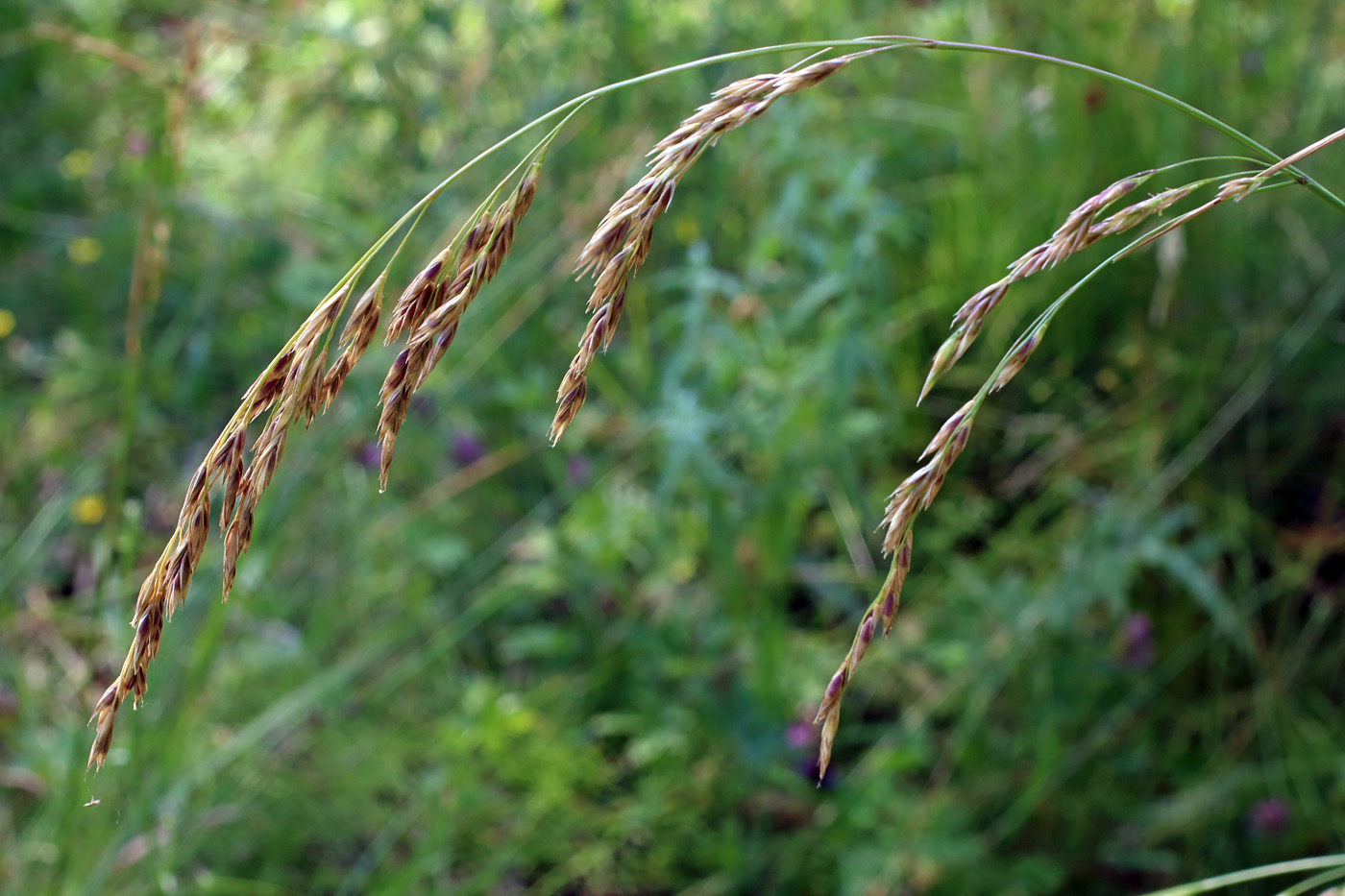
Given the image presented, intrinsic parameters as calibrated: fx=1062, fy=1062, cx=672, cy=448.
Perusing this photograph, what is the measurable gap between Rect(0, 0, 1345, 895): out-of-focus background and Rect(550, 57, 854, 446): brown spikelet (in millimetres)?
1015

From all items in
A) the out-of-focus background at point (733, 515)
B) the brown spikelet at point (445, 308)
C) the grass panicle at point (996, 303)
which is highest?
the brown spikelet at point (445, 308)

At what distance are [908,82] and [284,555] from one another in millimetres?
2132

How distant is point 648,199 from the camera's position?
0.63 metres

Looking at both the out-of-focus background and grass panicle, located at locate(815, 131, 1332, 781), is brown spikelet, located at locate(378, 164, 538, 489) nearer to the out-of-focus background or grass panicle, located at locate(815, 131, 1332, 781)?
grass panicle, located at locate(815, 131, 1332, 781)

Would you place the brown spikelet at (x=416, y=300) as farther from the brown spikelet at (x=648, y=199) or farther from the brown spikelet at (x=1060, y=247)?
the brown spikelet at (x=1060, y=247)

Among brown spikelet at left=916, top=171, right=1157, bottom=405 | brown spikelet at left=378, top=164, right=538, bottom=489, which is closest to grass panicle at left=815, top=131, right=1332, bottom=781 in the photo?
brown spikelet at left=916, top=171, right=1157, bottom=405

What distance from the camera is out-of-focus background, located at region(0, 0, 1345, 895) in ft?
5.84

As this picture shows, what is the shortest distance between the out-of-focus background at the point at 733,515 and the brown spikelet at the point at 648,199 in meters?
1.02

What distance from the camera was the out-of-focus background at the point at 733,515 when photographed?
1779 millimetres

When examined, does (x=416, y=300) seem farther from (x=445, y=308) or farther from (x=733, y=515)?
(x=733, y=515)

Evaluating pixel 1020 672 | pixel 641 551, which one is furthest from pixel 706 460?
pixel 1020 672

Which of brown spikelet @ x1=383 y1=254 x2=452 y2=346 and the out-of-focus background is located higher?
brown spikelet @ x1=383 y1=254 x2=452 y2=346

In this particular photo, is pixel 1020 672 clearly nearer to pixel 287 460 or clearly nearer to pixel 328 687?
pixel 328 687

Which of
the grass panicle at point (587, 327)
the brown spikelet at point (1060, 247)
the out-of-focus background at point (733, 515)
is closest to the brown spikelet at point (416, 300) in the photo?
the grass panicle at point (587, 327)
